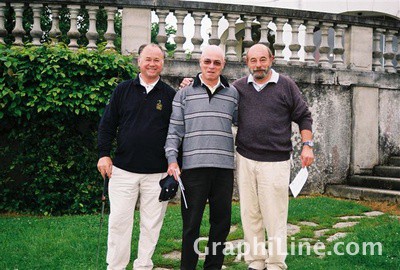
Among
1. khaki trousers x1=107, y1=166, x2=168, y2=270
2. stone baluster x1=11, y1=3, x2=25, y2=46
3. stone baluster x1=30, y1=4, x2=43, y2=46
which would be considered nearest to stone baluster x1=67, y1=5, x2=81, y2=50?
stone baluster x1=30, y1=4, x2=43, y2=46

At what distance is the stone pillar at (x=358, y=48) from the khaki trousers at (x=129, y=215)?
606 centimetres

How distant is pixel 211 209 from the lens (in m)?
4.23

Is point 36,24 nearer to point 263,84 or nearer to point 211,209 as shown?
point 263,84

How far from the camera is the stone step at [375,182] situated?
8.10 m

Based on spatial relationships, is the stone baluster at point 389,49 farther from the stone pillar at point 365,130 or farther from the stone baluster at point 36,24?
the stone baluster at point 36,24

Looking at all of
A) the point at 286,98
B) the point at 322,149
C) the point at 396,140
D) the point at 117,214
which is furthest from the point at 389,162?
the point at 117,214

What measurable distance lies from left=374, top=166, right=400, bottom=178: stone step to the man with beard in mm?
4855

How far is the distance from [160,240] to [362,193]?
4096 millimetres

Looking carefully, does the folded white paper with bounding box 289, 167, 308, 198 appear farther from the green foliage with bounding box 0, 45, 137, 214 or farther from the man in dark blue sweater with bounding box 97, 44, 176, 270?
the green foliage with bounding box 0, 45, 137, 214

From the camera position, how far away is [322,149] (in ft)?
28.7

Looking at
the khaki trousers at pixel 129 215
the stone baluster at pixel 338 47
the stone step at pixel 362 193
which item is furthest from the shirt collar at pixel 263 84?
the stone baluster at pixel 338 47

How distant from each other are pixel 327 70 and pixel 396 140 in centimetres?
203

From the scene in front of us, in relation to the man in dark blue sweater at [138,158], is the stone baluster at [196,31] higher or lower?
higher

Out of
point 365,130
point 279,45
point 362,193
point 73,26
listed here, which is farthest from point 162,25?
point 362,193
